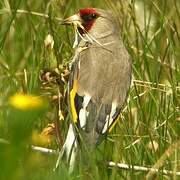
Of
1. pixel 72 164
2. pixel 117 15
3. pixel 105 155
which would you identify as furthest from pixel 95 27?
pixel 72 164

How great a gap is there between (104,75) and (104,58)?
171 mm

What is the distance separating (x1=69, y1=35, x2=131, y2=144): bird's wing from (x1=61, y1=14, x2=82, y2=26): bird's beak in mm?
216

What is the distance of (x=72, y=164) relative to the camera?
284 centimetres

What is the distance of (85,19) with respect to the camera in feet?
14.4

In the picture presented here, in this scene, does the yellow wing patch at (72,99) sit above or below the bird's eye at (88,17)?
below

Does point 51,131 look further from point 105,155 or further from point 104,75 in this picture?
point 104,75

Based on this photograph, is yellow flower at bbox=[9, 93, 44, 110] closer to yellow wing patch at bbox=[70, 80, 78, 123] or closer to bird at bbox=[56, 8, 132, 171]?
bird at bbox=[56, 8, 132, 171]

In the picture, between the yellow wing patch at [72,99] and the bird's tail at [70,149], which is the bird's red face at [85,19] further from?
the bird's tail at [70,149]

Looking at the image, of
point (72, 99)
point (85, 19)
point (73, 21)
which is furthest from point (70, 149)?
point (85, 19)

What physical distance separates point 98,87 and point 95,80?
0.05m

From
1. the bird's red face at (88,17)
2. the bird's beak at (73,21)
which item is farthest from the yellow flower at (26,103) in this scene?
the bird's red face at (88,17)

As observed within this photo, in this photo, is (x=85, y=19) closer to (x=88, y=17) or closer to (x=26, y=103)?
(x=88, y=17)

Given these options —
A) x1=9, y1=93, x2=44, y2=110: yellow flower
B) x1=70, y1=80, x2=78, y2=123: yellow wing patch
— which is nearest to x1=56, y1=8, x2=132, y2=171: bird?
x1=70, y1=80, x2=78, y2=123: yellow wing patch

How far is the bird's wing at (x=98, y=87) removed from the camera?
140 inches
